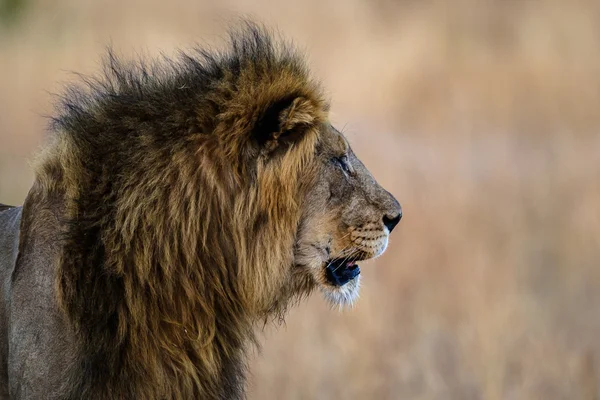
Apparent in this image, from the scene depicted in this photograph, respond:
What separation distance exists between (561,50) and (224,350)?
10.5m

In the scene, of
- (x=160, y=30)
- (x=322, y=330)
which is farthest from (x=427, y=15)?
(x=322, y=330)

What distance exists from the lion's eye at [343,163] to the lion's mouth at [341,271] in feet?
1.16

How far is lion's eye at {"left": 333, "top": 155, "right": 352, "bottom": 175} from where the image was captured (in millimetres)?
4043

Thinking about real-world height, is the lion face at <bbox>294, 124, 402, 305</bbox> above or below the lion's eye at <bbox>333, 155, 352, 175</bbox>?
below

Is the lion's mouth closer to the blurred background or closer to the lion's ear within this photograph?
the lion's ear

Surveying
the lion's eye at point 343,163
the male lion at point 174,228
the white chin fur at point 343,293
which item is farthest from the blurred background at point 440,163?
the white chin fur at point 343,293

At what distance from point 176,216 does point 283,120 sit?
1.77 feet

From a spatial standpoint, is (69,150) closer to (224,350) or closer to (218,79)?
(218,79)

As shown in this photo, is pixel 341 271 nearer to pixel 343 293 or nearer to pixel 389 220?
pixel 343 293

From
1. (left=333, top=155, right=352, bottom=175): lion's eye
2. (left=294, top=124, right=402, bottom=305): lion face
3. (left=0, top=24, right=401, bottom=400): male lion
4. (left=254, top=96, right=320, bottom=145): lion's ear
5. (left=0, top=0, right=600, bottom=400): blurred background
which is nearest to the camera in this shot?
(left=0, top=24, right=401, bottom=400): male lion

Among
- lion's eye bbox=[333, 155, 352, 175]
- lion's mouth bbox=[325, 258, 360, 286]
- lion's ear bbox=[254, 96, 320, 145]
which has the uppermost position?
lion's ear bbox=[254, 96, 320, 145]

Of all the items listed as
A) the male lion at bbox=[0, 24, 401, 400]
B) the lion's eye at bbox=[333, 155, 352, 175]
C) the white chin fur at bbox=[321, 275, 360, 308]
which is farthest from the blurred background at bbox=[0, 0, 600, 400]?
the white chin fur at bbox=[321, 275, 360, 308]

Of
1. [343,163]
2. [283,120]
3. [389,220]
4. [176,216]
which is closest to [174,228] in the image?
[176,216]

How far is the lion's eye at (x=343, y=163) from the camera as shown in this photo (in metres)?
4.04
